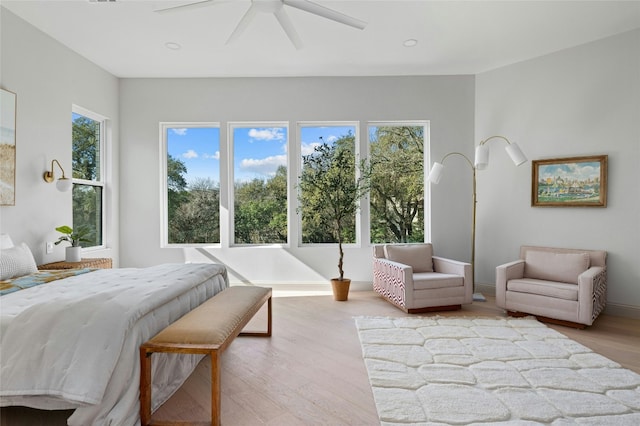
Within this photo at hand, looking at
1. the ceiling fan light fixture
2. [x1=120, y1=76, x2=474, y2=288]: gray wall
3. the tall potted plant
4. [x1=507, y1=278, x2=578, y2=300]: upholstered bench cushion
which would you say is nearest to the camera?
[x1=507, y1=278, x2=578, y2=300]: upholstered bench cushion

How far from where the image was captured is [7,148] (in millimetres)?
3244

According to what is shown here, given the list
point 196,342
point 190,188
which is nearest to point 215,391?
point 196,342

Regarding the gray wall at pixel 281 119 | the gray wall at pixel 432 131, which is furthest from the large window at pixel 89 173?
the gray wall at pixel 281 119

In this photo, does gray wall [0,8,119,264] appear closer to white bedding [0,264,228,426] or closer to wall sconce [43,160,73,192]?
wall sconce [43,160,73,192]

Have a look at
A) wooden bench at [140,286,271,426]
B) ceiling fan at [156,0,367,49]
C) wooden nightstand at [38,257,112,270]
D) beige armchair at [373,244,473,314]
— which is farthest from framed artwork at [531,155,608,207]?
wooden nightstand at [38,257,112,270]

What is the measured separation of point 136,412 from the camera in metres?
1.87

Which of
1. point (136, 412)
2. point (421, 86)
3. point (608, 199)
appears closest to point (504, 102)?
point (421, 86)

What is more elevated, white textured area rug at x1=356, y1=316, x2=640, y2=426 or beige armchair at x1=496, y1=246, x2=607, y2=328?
beige armchair at x1=496, y1=246, x2=607, y2=328

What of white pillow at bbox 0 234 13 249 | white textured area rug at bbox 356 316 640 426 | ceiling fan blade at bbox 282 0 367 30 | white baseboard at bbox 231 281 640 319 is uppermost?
→ ceiling fan blade at bbox 282 0 367 30

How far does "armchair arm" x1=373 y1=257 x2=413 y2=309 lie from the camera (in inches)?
151

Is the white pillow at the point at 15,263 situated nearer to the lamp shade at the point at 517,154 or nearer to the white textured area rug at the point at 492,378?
the white textured area rug at the point at 492,378

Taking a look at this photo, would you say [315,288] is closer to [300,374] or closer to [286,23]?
[300,374]

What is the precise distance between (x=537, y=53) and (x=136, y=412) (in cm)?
540

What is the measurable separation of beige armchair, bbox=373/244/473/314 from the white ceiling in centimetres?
→ 255
